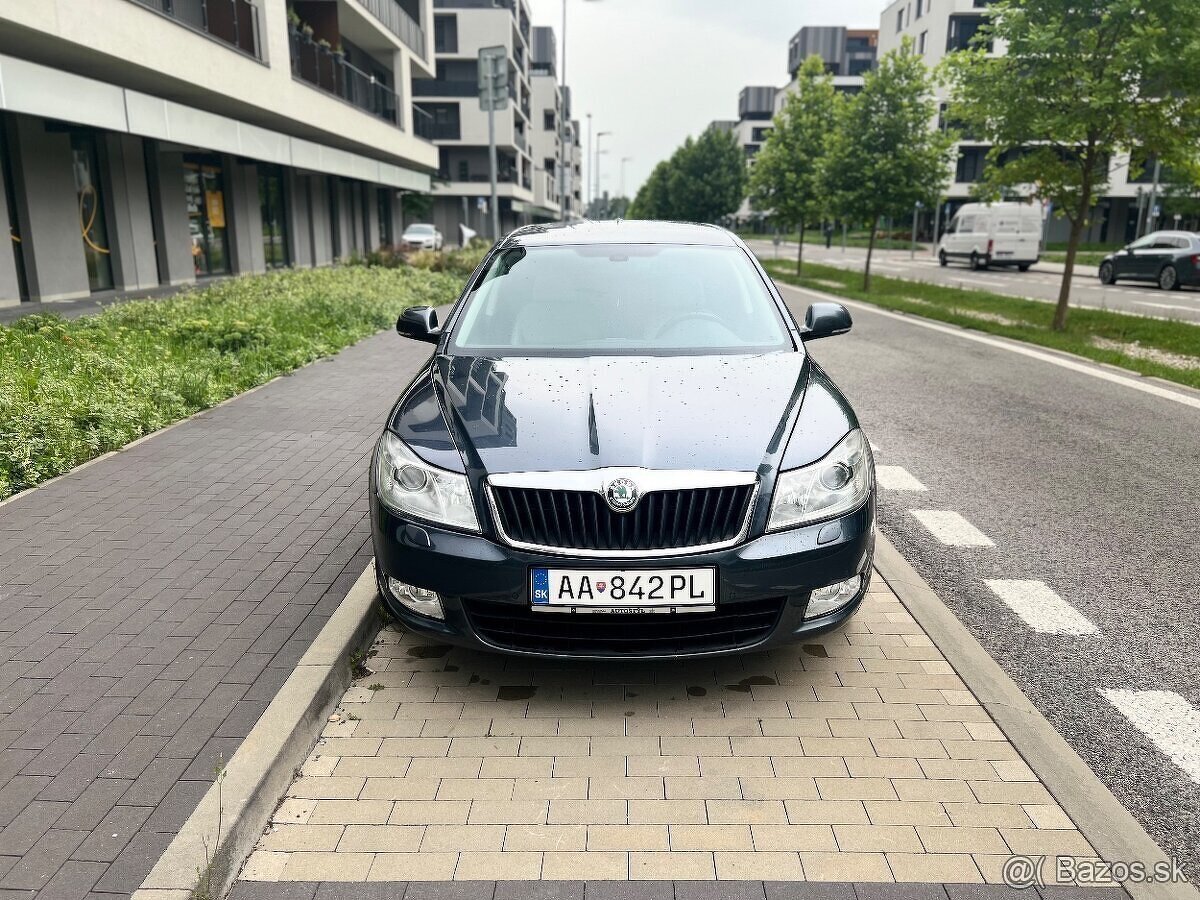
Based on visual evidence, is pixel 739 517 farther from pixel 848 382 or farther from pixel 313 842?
pixel 848 382

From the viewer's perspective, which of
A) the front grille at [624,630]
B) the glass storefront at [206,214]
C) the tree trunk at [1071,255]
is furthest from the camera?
the glass storefront at [206,214]

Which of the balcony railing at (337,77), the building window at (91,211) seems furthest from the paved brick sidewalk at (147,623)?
the balcony railing at (337,77)

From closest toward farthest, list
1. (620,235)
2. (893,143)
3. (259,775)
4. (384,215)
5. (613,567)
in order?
1. (259,775)
2. (613,567)
3. (620,235)
4. (893,143)
5. (384,215)

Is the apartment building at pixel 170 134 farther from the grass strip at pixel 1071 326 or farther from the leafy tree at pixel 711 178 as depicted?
the leafy tree at pixel 711 178

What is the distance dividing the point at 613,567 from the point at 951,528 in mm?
3139

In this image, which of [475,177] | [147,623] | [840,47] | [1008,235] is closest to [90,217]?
[147,623]

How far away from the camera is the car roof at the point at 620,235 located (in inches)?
204

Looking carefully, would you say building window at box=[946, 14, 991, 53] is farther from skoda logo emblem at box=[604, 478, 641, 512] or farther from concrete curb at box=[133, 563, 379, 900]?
concrete curb at box=[133, 563, 379, 900]

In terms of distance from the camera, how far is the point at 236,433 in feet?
24.6

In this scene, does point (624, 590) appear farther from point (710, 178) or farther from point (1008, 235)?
point (710, 178)

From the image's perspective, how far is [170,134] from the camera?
1555 cm

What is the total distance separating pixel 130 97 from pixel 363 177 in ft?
42.7

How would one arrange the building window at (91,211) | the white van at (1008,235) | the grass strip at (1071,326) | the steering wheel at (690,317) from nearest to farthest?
the steering wheel at (690,317) < the grass strip at (1071,326) < the building window at (91,211) < the white van at (1008,235)

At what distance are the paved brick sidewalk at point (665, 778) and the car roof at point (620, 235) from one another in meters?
2.39
